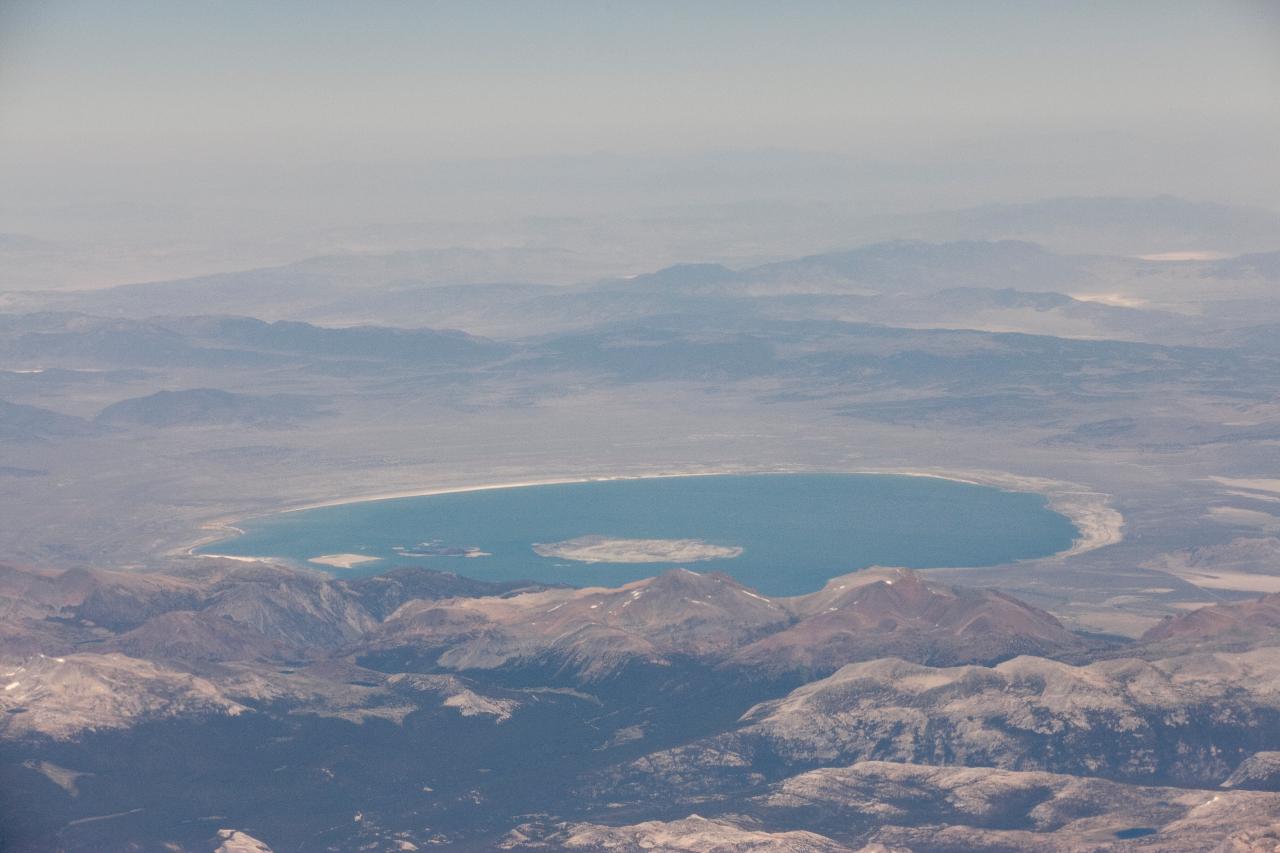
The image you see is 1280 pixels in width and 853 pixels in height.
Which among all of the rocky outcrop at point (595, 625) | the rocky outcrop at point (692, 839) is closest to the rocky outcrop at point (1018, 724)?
the rocky outcrop at point (692, 839)

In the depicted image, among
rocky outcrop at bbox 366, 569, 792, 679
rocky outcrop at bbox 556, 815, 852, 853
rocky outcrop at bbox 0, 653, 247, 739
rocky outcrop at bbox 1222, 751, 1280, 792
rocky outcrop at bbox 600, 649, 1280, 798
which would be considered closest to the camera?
rocky outcrop at bbox 556, 815, 852, 853

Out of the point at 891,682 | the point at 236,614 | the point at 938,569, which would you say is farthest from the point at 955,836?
the point at 938,569

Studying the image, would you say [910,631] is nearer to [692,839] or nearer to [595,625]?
[595,625]

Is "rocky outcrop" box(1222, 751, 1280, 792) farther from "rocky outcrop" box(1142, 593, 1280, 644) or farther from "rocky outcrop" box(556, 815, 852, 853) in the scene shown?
"rocky outcrop" box(556, 815, 852, 853)

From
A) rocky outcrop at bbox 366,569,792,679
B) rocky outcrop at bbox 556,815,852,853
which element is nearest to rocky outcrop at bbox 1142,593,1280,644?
rocky outcrop at bbox 366,569,792,679

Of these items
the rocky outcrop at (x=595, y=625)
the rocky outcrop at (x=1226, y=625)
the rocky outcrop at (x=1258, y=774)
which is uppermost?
the rocky outcrop at (x=1226, y=625)

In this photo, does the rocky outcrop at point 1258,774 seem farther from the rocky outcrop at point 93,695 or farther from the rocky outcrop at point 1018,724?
the rocky outcrop at point 93,695

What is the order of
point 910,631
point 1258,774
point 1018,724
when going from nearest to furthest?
point 1258,774
point 1018,724
point 910,631

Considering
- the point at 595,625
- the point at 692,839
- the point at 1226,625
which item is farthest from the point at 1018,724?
the point at 595,625

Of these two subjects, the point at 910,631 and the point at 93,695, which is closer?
the point at 93,695

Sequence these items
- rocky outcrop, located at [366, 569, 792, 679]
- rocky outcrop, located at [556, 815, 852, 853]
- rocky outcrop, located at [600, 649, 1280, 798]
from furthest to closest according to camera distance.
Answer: rocky outcrop, located at [366, 569, 792, 679] < rocky outcrop, located at [600, 649, 1280, 798] < rocky outcrop, located at [556, 815, 852, 853]

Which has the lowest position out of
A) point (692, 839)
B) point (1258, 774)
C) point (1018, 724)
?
point (1258, 774)
